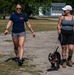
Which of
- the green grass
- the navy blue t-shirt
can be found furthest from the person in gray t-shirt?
the navy blue t-shirt

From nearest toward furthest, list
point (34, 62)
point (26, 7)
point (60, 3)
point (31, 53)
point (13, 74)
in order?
point (13, 74) < point (34, 62) < point (31, 53) < point (26, 7) < point (60, 3)

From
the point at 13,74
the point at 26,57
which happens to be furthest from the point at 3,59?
the point at 13,74

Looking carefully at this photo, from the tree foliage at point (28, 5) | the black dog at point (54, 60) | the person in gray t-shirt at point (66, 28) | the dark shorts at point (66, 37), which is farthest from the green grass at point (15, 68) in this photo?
the tree foliage at point (28, 5)

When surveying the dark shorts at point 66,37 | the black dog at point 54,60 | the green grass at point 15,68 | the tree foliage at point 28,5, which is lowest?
the tree foliage at point 28,5

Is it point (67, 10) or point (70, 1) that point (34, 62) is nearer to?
point (67, 10)

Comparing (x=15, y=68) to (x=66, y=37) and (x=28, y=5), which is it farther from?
(x=28, y=5)

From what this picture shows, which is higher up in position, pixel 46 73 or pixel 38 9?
pixel 46 73

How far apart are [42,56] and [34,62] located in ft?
4.56

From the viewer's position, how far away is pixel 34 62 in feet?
32.7

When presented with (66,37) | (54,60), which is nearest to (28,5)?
(66,37)

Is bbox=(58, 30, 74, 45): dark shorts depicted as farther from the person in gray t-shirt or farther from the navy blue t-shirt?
the navy blue t-shirt

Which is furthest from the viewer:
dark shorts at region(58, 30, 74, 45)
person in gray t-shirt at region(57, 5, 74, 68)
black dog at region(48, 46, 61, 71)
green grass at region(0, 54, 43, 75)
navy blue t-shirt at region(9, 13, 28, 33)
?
navy blue t-shirt at region(9, 13, 28, 33)

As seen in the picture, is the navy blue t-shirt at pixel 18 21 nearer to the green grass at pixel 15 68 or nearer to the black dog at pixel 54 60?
the green grass at pixel 15 68

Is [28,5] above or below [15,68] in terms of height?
below
